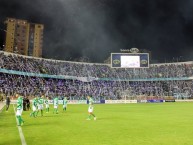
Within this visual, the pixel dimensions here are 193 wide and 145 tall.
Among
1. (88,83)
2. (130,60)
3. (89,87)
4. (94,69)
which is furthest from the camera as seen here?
(94,69)

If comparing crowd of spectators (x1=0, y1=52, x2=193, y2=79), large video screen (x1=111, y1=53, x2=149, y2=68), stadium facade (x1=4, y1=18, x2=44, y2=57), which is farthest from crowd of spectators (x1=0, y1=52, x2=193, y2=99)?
stadium facade (x1=4, y1=18, x2=44, y2=57)

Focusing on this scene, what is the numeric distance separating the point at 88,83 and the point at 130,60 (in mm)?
30359

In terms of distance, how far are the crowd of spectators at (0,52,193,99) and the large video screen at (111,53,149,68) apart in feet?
49.8

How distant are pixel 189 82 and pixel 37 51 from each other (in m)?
117

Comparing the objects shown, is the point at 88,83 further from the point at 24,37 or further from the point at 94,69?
the point at 24,37

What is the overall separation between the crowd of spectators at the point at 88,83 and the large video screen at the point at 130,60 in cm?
1519

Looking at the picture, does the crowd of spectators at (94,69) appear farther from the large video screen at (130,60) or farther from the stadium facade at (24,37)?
the stadium facade at (24,37)

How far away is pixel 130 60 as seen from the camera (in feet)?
239

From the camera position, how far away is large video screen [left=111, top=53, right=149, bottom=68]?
2869 inches

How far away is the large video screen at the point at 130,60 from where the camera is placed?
7288 centimetres

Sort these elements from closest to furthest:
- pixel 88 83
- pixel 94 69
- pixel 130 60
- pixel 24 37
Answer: pixel 130 60, pixel 88 83, pixel 94 69, pixel 24 37

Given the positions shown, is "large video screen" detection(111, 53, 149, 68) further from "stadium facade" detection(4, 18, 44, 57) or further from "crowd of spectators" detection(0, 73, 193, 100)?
"stadium facade" detection(4, 18, 44, 57)

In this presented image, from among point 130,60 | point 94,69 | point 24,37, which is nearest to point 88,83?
point 94,69

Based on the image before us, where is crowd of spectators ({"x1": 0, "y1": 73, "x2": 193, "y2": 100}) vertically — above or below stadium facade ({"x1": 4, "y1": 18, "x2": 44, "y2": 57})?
below
